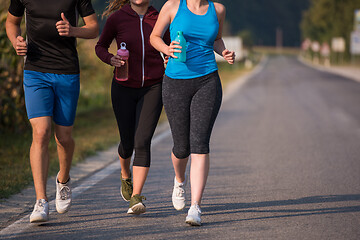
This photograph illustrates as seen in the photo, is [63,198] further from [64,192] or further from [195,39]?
[195,39]

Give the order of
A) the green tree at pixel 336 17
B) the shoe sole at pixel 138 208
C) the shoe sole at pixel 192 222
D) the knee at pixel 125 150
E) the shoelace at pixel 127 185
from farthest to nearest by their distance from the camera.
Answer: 1. the green tree at pixel 336 17
2. the shoelace at pixel 127 185
3. the knee at pixel 125 150
4. the shoe sole at pixel 138 208
5. the shoe sole at pixel 192 222

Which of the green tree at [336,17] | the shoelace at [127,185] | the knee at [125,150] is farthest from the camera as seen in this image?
the green tree at [336,17]

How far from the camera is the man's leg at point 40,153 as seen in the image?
4.49 meters

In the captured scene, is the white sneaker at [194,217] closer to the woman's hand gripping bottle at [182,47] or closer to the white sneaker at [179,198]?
the white sneaker at [179,198]

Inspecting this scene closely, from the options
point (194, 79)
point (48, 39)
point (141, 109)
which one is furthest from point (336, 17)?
point (48, 39)

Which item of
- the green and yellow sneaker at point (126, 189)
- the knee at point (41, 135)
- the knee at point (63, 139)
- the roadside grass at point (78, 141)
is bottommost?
the roadside grass at point (78, 141)

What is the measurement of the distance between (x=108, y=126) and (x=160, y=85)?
673 centimetres

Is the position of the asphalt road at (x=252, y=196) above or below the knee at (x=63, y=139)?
below

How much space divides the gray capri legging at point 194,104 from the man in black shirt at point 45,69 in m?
0.75

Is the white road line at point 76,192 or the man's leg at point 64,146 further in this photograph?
the man's leg at point 64,146

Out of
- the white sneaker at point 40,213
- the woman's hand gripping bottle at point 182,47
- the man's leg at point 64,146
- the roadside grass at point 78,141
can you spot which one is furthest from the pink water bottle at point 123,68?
the roadside grass at point 78,141

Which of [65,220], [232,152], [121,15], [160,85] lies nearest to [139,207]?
[65,220]

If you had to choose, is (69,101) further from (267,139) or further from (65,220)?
(267,139)

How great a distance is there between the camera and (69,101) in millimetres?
4633
